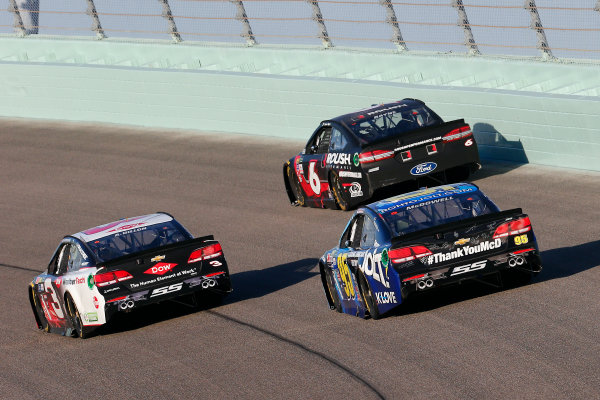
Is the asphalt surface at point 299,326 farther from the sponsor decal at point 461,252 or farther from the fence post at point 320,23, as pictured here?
the fence post at point 320,23

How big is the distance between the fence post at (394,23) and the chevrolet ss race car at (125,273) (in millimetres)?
10491

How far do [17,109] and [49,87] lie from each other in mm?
1649

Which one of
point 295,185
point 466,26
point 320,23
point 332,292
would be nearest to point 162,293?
point 332,292

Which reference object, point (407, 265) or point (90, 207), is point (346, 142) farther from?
point (407, 265)

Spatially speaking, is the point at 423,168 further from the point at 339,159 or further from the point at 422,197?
the point at 422,197

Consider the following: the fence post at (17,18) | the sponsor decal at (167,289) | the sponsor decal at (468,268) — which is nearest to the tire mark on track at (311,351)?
the sponsor decal at (167,289)

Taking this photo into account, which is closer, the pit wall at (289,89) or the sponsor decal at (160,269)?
the sponsor decal at (160,269)

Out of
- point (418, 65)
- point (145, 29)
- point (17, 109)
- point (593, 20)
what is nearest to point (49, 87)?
point (17, 109)

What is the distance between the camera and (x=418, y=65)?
23.7m

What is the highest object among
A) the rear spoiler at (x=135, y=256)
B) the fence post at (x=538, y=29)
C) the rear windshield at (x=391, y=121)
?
the fence post at (x=538, y=29)

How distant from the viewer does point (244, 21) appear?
26.9 meters

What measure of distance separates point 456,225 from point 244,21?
16.2 m

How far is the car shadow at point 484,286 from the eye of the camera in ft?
40.1

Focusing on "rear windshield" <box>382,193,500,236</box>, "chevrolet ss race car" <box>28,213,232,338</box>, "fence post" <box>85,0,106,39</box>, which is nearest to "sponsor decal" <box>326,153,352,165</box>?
"chevrolet ss race car" <box>28,213,232,338</box>
